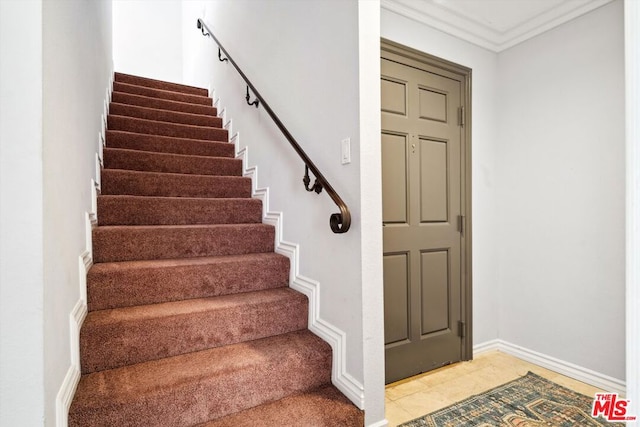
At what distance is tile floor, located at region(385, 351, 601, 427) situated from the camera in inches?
76.4

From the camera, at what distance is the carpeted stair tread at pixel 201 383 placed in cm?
120

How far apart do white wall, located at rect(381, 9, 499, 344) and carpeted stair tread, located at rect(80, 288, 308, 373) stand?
1616 mm

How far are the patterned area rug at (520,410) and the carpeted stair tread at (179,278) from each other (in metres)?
1.17

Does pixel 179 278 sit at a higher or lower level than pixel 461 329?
higher

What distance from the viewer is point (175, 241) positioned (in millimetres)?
2031

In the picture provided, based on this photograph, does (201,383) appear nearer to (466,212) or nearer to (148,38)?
(466,212)

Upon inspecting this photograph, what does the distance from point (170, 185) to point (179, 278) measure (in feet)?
3.06

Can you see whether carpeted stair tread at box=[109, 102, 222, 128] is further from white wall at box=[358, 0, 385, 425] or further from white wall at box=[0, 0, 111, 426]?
white wall at box=[358, 0, 385, 425]

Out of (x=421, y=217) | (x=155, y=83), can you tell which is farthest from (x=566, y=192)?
(x=155, y=83)

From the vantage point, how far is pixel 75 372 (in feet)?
4.17

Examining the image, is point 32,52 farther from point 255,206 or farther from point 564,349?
point 564,349

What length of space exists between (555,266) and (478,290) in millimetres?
567

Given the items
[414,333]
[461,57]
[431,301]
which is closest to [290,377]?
[414,333]
